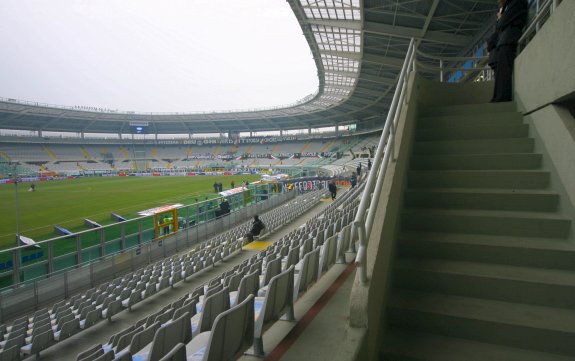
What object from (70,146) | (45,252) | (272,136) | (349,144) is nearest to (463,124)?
(45,252)

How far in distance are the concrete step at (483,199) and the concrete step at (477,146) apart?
72cm

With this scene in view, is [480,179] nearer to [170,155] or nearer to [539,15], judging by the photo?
[539,15]

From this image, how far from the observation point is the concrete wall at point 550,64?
10.3 ft

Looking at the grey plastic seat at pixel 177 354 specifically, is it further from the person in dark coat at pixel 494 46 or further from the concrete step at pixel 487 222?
the person in dark coat at pixel 494 46

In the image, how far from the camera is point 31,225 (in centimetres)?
2180

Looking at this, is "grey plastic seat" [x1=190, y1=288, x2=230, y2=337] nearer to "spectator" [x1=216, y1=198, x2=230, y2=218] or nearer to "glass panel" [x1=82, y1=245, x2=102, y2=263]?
"glass panel" [x1=82, y1=245, x2=102, y2=263]

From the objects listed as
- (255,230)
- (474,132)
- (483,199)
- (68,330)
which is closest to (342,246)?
(483,199)

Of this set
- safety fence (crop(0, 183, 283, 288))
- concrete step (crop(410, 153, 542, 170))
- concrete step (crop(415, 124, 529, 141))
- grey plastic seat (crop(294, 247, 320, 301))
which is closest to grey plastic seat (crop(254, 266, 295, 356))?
grey plastic seat (crop(294, 247, 320, 301))

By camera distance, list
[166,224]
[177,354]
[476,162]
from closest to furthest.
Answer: [177,354], [476,162], [166,224]

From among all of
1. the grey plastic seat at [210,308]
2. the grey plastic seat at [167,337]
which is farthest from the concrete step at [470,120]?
the grey plastic seat at [167,337]

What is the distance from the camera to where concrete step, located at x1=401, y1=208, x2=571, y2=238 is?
292cm

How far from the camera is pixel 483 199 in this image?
11.0ft

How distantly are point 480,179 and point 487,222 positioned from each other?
667mm

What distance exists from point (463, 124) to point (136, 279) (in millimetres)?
9547
